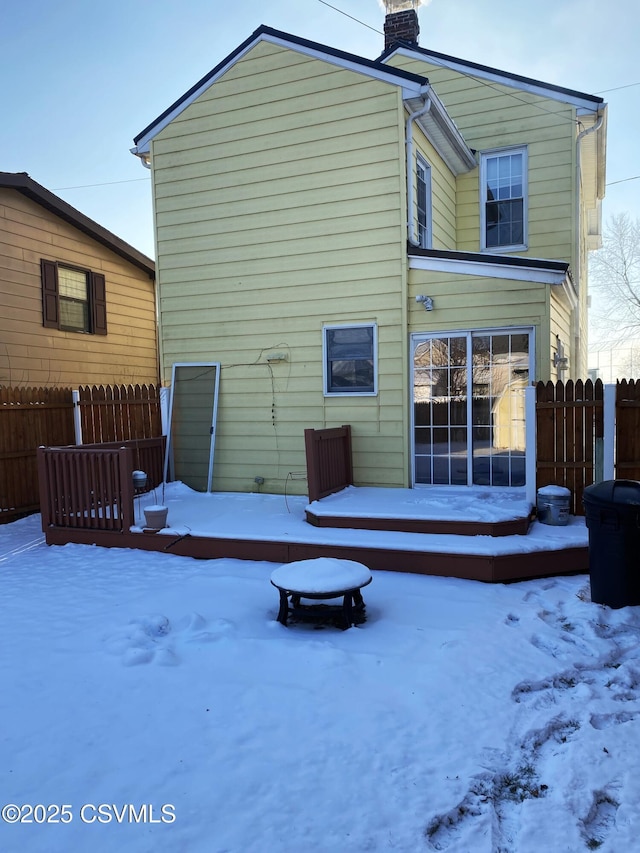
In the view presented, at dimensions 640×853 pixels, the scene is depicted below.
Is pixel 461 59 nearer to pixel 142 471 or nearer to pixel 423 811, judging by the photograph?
pixel 142 471

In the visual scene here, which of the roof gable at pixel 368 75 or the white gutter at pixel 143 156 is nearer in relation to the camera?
the roof gable at pixel 368 75

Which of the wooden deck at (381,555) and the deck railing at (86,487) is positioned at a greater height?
the deck railing at (86,487)

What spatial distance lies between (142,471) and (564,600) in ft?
18.5

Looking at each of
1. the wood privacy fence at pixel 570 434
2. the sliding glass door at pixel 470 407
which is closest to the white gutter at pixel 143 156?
the sliding glass door at pixel 470 407

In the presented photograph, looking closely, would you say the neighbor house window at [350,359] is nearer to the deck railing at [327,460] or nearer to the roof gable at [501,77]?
the deck railing at [327,460]

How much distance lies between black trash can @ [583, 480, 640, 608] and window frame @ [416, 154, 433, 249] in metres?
4.86

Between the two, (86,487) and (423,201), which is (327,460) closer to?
(86,487)

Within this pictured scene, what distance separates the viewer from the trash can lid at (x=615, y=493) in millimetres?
4410

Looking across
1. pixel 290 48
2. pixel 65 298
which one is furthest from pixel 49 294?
pixel 290 48

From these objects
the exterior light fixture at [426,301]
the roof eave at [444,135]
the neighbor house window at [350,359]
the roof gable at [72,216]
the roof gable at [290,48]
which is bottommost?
the neighbor house window at [350,359]

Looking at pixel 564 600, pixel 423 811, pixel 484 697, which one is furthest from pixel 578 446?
pixel 423 811

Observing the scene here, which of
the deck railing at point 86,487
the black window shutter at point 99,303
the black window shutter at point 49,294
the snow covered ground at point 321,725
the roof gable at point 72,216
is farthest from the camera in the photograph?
the black window shutter at point 99,303

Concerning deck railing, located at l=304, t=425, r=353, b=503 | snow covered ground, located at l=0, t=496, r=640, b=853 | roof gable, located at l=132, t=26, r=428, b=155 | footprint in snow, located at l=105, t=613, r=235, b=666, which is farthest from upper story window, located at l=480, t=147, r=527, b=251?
footprint in snow, located at l=105, t=613, r=235, b=666

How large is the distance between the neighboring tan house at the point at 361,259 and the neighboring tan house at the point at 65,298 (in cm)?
283
